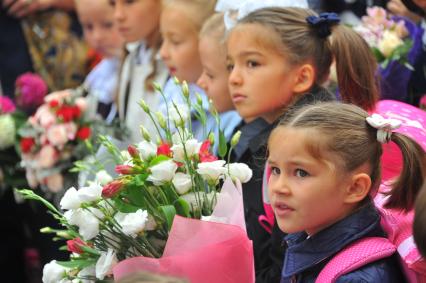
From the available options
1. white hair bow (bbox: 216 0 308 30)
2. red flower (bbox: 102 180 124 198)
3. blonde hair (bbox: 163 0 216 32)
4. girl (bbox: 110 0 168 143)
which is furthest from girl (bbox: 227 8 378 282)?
girl (bbox: 110 0 168 143)

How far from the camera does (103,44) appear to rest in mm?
4879

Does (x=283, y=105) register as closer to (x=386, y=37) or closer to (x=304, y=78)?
(x=304, y=78)

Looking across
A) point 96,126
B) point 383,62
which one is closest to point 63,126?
point 96,126

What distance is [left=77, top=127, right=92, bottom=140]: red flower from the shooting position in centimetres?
427

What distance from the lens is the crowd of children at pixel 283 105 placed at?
225 centimetres

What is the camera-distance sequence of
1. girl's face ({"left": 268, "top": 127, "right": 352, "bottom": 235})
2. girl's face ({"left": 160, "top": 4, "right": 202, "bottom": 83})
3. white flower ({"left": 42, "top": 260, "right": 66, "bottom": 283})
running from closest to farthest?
1. girl's face ({"left": 268, "top": 127, "right": 352, "bottom": 235})
2. white flower ({"left": 42, "top": 260, "right": 66, "bottom": 283})
3. girl's face ({"left": 160, "top": 4, "right": 202, "bottom": 83})

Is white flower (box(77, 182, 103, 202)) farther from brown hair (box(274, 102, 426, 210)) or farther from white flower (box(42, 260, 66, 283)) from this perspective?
brown hair (box(274, 102, 426, 210))

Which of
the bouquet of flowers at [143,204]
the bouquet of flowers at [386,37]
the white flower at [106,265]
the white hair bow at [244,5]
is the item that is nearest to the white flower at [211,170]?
the bouquet of flowers at [143,204]

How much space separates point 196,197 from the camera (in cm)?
238

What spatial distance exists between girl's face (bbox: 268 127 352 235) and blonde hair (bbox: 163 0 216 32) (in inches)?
64.6

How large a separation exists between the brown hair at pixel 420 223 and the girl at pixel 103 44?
289 centimetres

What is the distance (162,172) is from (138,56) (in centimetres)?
221

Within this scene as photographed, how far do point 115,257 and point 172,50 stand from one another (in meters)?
1.70

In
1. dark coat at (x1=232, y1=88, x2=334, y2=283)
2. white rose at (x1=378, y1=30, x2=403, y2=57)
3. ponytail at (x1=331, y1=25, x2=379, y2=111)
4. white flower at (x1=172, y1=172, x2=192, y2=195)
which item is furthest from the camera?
white rose at (x1=378, y1=30, x2=403, y2=57)
